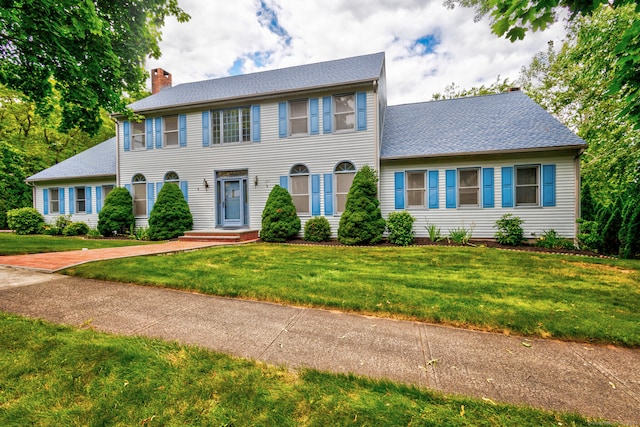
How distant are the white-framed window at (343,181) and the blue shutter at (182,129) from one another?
7445 mm

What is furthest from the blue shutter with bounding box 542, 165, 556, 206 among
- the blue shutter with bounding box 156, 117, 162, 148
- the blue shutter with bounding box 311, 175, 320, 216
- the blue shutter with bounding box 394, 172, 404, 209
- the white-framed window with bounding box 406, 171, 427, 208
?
the blue shutter with bounding box 156, 117, 162, 148

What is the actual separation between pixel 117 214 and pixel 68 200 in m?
5.40

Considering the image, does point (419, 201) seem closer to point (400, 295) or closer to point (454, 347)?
point (400, 295)

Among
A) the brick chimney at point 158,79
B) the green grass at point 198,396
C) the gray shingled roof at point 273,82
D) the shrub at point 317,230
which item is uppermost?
the brick chimney at point 158,79

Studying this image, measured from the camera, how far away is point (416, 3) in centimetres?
1005

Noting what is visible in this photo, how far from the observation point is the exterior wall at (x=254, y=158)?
36.5 feet

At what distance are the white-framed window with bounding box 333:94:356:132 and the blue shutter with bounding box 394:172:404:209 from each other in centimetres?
282

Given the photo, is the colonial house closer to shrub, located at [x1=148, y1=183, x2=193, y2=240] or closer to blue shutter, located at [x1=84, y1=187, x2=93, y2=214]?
blue shutter, located at [x1=84, y1=187, x2=93, y2=214]

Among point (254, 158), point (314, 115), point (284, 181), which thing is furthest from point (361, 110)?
point (254, 158)

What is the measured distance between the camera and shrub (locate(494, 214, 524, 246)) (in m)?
9.74

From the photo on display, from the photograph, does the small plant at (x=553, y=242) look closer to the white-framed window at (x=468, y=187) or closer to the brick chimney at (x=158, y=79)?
the white-framed window at (x=468, y=187)

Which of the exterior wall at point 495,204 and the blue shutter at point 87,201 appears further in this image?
the blue shutter at point 87,201

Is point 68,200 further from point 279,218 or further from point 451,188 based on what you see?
point 451,188

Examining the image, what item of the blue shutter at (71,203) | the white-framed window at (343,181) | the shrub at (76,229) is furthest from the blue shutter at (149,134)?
the white-framed window at (343,181)
